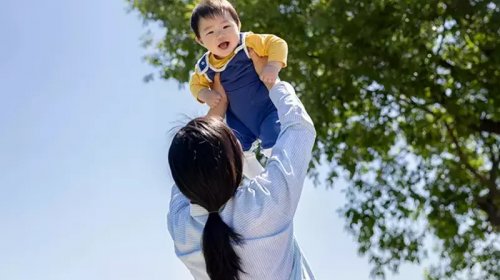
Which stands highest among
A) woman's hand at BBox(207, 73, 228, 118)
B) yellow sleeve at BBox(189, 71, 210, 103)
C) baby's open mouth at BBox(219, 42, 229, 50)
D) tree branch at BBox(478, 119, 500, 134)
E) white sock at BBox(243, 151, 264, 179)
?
baby's open mouth at BBox(219, 42, 229, 50)

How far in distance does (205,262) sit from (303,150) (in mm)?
389

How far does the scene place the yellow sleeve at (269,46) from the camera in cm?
306

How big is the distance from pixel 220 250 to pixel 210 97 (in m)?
1.10

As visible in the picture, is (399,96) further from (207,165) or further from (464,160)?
(207,165)

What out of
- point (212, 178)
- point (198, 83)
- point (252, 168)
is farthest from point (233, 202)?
point (198, 83)

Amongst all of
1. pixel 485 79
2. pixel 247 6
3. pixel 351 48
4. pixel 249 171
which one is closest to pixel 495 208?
pixel 485 79

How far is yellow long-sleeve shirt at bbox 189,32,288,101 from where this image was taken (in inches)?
121

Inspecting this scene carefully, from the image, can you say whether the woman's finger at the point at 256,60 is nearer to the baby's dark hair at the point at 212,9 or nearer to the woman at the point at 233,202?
the baby's dark hair at the point at 212,9

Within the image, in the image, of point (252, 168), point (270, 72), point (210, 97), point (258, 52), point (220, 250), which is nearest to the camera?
point (220, 250)

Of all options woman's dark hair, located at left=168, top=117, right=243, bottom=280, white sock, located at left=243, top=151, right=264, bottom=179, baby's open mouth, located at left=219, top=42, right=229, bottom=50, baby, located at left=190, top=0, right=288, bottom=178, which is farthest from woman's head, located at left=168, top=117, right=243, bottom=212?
baby's open mouth, located at left=219, top=42, right=229, bottom=50

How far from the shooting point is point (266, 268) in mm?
2330

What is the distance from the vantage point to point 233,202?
2324mm

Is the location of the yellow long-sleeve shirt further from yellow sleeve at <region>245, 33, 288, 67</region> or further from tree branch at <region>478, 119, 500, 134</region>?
tree branch at <region>478, 119, 500, 134</region>

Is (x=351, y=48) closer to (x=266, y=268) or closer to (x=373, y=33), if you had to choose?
(x=373, y=33)
